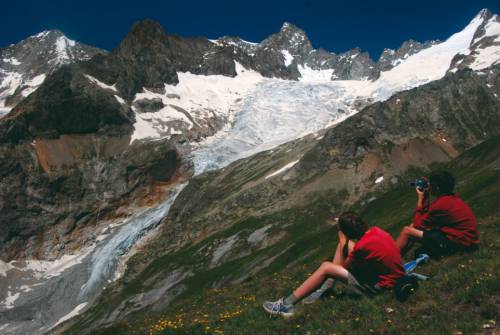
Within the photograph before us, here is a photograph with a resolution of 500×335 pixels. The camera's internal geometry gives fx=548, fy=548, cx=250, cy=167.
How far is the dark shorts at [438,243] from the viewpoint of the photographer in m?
16.9

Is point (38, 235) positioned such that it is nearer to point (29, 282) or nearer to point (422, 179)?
point (29, 282)

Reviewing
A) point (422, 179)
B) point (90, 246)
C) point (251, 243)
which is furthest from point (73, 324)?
point (422, 179)

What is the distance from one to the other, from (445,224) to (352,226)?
387 centimetres

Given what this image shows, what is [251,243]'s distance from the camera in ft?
310

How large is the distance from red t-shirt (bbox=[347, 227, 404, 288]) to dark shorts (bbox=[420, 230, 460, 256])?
3.10 m

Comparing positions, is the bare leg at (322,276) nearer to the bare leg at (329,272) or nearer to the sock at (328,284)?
the bare leg at (329,272)

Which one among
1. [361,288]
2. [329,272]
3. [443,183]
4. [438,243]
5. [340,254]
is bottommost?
[438,243]

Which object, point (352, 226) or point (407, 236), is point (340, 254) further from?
point (407, 236)

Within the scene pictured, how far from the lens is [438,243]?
1702cm

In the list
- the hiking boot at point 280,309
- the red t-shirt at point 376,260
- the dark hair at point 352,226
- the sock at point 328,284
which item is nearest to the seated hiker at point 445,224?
the red t-shirt at point 376,260

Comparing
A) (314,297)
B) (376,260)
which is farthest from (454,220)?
(314,297)

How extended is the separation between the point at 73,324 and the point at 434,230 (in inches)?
4018

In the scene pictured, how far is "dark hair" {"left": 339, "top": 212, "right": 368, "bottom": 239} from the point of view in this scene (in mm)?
14484

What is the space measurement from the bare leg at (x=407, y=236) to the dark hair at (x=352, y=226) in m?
3.34
